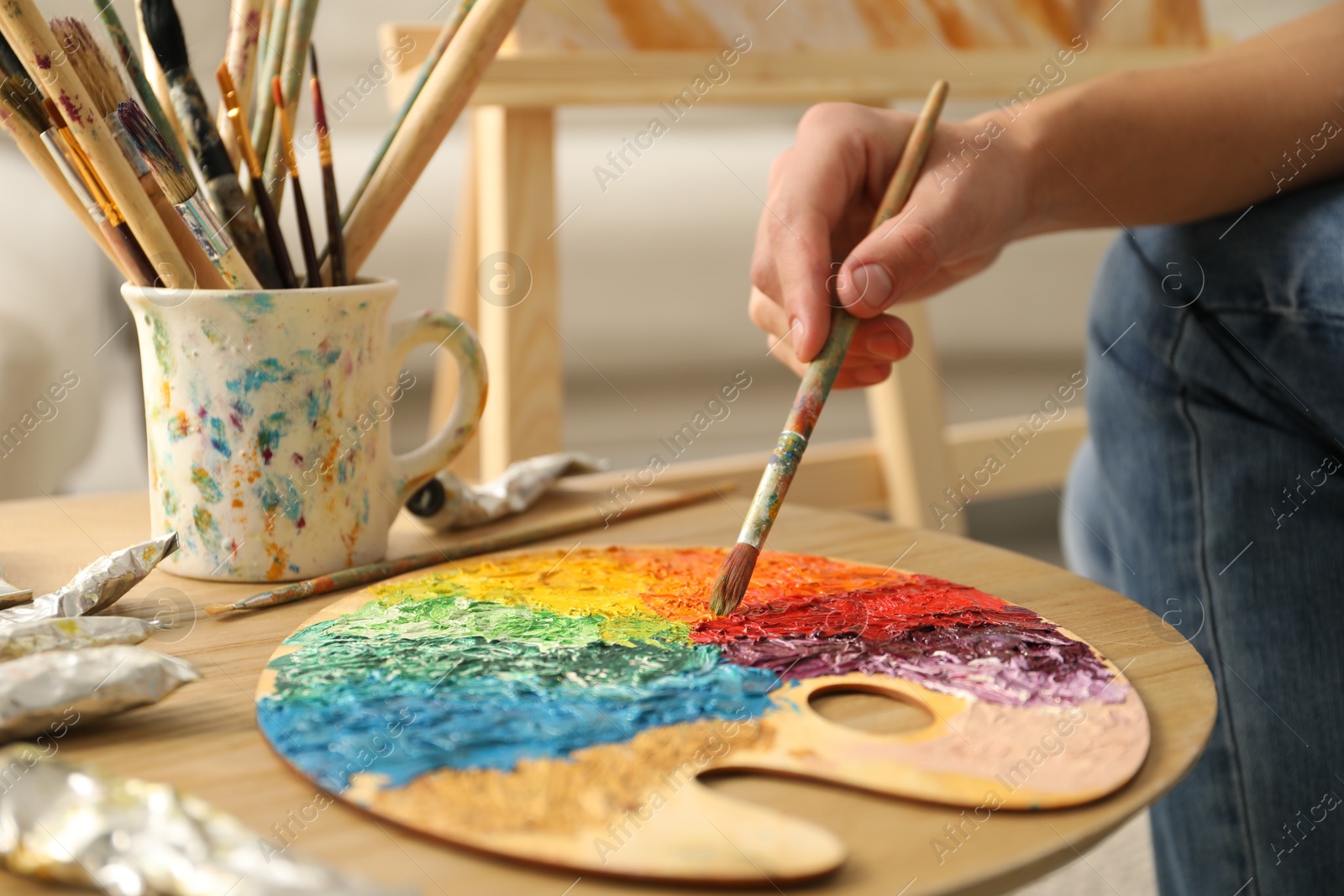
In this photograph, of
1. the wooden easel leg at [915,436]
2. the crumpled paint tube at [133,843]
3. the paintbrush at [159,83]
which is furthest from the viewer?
the wooden easel leg at [915,436]

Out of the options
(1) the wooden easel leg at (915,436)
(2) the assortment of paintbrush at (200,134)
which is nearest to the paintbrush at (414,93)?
(2) the assortment of paintbrush at (200,134)

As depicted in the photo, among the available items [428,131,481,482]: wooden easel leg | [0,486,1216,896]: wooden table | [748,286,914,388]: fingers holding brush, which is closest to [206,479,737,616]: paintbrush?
[0,486,1216,896]: wooden table

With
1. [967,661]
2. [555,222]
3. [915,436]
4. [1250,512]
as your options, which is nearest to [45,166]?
[967,661]

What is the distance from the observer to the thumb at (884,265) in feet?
1.78

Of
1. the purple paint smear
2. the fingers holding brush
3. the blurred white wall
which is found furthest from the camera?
the blurred white wall

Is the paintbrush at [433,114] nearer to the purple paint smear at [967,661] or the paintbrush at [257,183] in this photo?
the paintbrush at [257,183]

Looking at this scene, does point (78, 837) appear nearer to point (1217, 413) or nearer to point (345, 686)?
point (345, 686)

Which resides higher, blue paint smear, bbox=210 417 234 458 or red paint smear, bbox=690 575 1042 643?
blue paint smear, bbox=210 417 234 458

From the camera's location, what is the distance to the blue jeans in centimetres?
63

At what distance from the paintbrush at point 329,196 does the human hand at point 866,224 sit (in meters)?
0.21

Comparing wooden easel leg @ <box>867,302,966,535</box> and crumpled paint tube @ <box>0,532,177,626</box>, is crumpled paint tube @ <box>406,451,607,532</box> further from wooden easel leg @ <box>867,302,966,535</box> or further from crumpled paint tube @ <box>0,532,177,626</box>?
wooden easel leg @ <box>867,302,966,535</box>

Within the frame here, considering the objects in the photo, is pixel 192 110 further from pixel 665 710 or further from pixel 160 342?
pixel 665 710

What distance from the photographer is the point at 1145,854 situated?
1087mm

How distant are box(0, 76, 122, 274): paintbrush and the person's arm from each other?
333 mm
